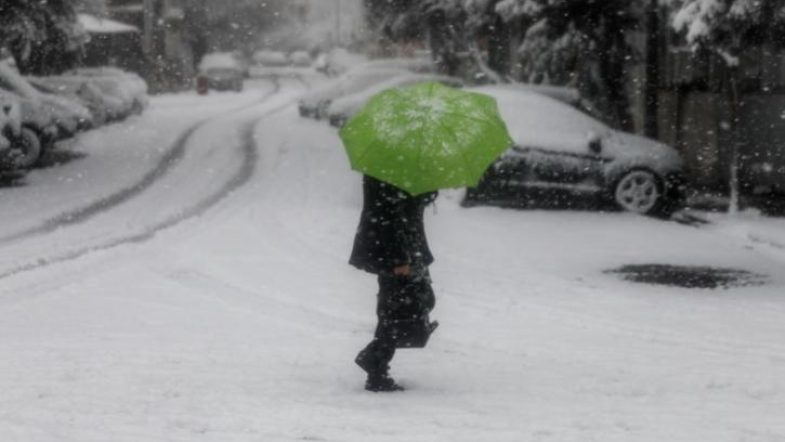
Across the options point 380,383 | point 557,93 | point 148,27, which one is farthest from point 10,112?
point 148,27

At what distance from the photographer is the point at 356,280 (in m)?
11.9

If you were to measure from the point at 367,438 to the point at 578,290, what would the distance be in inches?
208

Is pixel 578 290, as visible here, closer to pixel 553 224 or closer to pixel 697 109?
pixel 553 224

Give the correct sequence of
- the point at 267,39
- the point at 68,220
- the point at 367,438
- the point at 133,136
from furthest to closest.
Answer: the point at 267,39
the point at 133,136
the point at 68,220
the point at 367,438

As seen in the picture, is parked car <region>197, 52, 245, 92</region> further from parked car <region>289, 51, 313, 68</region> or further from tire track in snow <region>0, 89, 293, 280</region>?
parked car <region>289, 51, 313, 68</region>

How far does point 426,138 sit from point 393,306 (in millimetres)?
924

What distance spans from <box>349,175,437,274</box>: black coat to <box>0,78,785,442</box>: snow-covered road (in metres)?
0.74

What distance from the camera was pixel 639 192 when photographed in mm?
17281

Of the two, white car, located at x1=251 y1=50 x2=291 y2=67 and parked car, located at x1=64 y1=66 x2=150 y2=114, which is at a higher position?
parked car, located at x1=64 y1=66 x2=150 y2=114

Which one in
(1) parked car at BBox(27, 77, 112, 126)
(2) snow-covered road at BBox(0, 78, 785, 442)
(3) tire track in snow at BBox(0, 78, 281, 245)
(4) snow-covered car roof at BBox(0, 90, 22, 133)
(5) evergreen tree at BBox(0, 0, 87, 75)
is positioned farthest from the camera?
(1) parked car at BBox(27, 77, 112, 126)

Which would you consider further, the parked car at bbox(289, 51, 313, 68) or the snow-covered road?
the parked car at bbox(289, 51, 313, 68)

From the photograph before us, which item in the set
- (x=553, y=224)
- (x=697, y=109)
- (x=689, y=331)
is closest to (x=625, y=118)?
(x=697, y=109)

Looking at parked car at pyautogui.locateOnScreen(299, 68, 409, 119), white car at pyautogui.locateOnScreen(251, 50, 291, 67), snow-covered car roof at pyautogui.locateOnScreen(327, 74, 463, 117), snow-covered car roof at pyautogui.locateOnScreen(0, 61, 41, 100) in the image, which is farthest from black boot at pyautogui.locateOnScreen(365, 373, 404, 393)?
white car at pyautogui.locateOnScreen(251, 50, 291, 67)

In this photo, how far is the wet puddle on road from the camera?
11875mm
